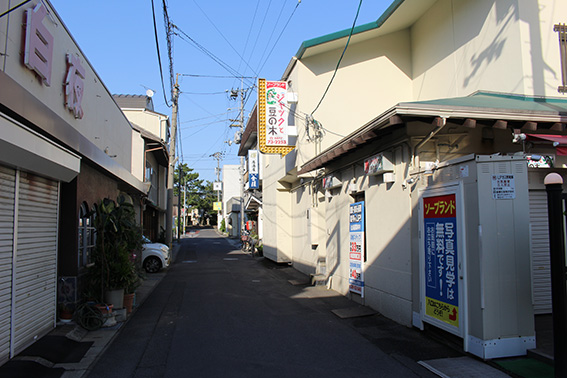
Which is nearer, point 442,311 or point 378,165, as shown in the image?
point 442,311

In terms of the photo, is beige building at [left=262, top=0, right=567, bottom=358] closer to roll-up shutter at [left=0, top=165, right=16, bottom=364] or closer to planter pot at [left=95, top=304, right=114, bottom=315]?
planter pot at [left=95, top=304, right=114, bottom=315]

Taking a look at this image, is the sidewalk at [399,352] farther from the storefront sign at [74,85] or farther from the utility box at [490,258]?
the storefront sign at [74,85]

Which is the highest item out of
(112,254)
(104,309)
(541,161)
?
(541,161)

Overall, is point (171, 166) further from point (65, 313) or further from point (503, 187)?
point (503, 187)

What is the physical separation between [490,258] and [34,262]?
277 inches

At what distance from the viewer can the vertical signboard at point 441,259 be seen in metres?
6.16

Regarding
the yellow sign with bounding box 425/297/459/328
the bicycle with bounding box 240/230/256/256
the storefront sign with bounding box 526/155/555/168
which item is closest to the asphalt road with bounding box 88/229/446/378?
the yellow sign with bounding box 425/297/459/328

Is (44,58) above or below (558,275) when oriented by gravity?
above

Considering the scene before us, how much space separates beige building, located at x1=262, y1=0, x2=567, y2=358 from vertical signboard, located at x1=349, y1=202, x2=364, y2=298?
0.05m

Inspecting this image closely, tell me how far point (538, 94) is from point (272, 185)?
43.5ft

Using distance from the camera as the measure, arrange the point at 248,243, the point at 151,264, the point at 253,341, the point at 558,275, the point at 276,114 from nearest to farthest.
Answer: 1. the point at 558,275
2. the point at 253,341
3. the point at 276,114
4. the point at 151,264
5. the point at 248,243

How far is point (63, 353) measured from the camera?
20.1 ft

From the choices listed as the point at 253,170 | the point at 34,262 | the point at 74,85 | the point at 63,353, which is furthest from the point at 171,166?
the point at 63,353

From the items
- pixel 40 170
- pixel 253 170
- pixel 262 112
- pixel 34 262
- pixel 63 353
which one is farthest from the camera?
pixel 253 170
